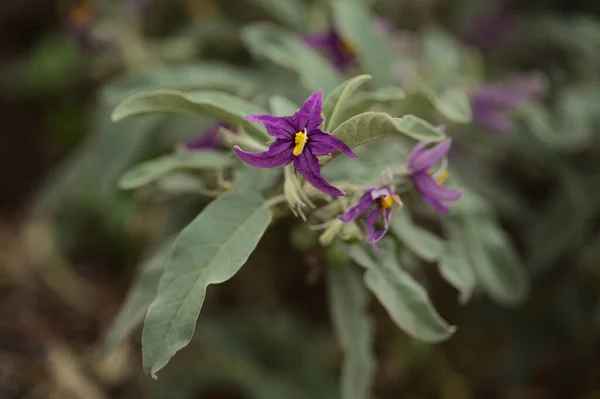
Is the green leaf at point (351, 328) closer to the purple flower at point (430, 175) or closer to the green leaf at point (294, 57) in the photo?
the purple flower at point (430, 175)

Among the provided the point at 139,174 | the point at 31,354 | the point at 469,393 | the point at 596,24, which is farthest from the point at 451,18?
the point at 31,354

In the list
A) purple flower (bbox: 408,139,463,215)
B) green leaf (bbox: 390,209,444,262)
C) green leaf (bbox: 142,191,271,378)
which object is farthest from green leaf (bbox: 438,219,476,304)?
green leaf (bbox: 142,191,271,378)

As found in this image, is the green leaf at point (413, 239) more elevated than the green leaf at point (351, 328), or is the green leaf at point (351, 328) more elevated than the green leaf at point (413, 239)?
the green leaf at point (413, 239)

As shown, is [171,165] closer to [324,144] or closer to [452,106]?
[324,144]

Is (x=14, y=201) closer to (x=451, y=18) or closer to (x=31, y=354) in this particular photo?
(x=31, y=354)

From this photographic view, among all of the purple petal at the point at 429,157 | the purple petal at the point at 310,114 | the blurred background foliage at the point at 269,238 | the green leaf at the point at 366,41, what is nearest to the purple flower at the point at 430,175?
the purple petal at the point at 429,157

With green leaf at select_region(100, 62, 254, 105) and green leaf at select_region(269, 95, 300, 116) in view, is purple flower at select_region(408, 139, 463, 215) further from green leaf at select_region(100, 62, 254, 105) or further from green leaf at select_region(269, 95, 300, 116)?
green leaf at select_region(100, 62, 254, 105)
